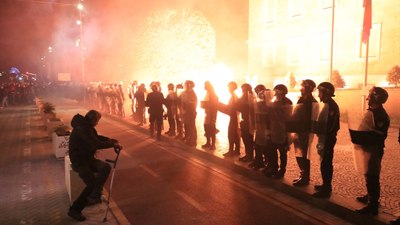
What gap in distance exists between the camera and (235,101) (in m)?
8.11

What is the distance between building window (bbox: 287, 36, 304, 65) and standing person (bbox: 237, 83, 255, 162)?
1663 cm

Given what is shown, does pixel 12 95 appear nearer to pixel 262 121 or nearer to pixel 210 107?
pixel 210 107

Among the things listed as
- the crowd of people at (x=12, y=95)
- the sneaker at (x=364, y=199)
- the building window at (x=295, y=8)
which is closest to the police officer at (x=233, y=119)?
the sneaker at (x=364, y=199)

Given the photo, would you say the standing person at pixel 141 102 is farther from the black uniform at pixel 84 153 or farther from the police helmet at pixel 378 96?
the police helmet at pixel 378 96

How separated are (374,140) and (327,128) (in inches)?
31.9

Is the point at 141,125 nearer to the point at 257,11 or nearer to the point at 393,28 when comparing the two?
the point at 393,28

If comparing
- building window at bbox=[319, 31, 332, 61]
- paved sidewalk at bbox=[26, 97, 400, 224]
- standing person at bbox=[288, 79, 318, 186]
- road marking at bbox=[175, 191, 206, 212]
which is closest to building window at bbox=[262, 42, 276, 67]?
building window at bbox=[319, 31, 332, 61]

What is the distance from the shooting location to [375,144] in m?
4.83

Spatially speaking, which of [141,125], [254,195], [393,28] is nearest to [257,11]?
[393,28]

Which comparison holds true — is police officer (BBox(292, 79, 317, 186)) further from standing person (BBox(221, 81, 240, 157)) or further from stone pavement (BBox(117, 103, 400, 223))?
standing person (BBox(221, 81, 240, 157))

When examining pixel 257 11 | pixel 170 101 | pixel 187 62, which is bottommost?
pixel 170 101

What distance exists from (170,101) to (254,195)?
5.86 m

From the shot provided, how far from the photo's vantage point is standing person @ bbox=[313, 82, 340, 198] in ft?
18.1

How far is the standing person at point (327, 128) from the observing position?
5.50 meters
